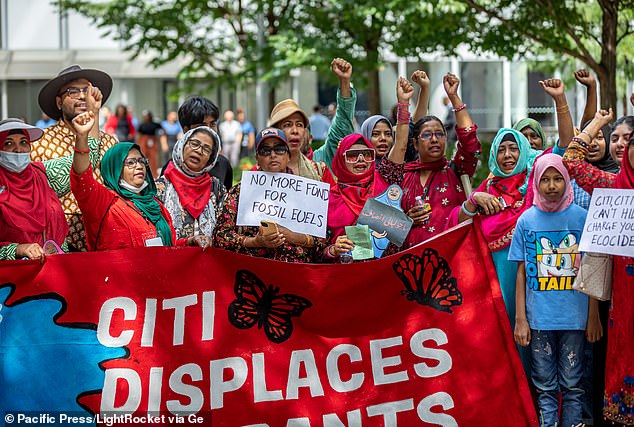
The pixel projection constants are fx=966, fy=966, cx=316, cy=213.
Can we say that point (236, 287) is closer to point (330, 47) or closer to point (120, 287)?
point (120, 287)

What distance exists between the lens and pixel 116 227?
5824mm

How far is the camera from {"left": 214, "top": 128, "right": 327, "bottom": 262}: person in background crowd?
18.5ft

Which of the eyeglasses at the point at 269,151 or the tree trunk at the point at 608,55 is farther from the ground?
the tree trunk at the point at 608,55

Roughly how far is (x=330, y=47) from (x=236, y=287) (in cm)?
1148

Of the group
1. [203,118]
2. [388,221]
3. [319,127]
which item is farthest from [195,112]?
[319,127]

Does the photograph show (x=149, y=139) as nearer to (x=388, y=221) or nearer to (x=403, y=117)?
(x=403, y=117)

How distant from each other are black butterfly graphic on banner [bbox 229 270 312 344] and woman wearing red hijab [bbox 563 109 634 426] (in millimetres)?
1727

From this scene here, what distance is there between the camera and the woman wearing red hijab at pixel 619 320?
5352 millimetres

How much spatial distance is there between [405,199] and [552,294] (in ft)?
3.88

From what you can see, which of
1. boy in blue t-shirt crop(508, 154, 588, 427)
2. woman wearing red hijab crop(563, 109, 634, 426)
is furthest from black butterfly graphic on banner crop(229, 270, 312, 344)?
woman wearing red hijab crop(563, 109, 634, 426)

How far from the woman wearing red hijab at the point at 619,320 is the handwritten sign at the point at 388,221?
101 cm

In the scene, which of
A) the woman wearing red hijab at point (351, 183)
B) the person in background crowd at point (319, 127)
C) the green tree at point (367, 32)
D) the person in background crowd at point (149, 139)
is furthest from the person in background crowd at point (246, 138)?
the woman wearing red hijab at point (351, 183)

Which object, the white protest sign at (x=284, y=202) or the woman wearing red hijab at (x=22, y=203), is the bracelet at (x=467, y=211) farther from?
the woman wearing red hijab at (x=22, y=203)

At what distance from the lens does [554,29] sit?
12.9 m
